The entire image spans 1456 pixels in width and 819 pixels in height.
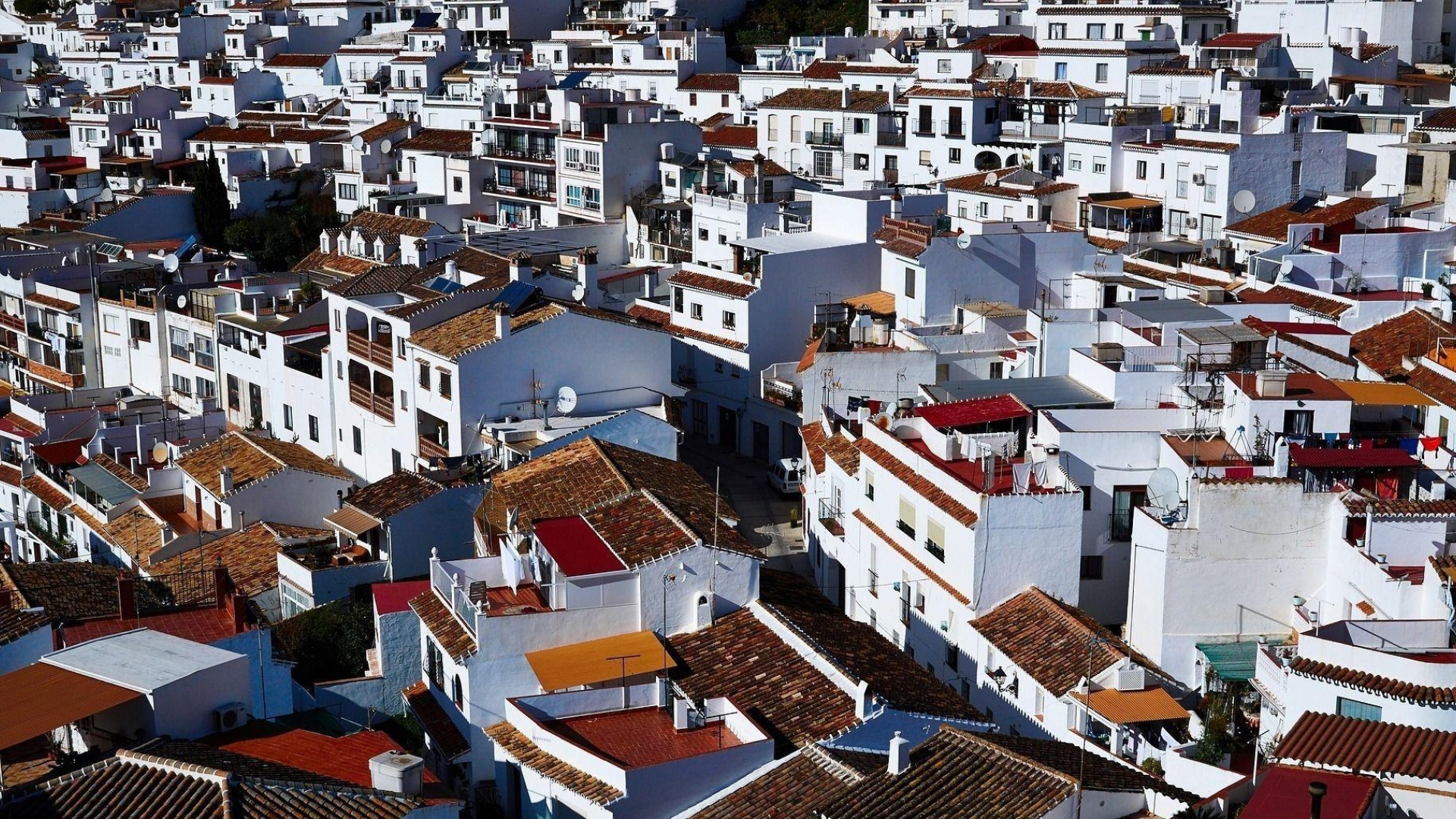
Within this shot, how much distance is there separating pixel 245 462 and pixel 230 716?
571 inches

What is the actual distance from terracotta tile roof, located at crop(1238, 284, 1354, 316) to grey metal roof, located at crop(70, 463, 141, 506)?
72.2 ft

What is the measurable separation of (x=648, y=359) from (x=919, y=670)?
40.4ft

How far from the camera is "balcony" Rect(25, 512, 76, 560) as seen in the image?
33812mm

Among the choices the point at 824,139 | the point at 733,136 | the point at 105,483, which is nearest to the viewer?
the point at 105,483

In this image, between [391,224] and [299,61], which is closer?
[391,224]

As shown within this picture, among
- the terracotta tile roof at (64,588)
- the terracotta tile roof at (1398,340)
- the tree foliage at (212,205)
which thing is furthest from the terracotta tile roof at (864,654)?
the tree foliage at (212,205)

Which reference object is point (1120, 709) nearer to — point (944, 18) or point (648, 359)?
point (648, 359)

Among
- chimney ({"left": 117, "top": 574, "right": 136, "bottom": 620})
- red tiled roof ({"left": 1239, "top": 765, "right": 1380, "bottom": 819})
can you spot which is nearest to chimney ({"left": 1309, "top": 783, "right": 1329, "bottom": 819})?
red tiled roof ({"left": 1239, "top": 765, "right": 1380, "bottom": 819})

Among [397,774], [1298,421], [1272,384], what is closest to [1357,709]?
[1298,421]

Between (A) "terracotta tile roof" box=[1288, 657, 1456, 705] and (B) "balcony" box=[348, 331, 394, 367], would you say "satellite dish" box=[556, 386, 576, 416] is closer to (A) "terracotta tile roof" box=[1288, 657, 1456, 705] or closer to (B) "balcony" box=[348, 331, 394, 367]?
(B) "balcony" box=[348, 331, 394, 367]

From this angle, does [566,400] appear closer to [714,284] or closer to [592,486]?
[592,486]

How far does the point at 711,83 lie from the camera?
65.9 m

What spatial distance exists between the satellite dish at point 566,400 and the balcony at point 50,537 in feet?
33.5

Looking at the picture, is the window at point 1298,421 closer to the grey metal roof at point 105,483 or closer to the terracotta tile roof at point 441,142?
the grey metal roof at point 105,483
